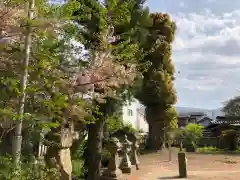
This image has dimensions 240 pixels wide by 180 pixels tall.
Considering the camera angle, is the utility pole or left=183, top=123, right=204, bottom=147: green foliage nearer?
the utility pole

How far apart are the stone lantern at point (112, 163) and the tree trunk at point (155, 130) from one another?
12.1 metres

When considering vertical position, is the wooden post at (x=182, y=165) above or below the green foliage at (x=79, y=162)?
below

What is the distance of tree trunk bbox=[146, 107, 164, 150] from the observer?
22812mm

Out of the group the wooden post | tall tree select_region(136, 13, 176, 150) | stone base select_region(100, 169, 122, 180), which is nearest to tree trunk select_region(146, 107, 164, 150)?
tall tree select_region(136, 13, 176, 150)

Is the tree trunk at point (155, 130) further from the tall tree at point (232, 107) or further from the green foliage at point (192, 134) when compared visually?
the tall tree at point (232, 107)

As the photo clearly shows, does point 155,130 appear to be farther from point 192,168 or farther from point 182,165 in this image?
point 182,165

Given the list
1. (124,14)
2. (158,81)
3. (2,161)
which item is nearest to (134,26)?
(124,14)

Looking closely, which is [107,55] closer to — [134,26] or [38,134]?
[38,134]

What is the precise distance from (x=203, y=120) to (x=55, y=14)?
51008 mm

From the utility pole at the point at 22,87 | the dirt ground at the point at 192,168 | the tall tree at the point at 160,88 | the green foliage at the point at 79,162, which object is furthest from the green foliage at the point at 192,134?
the utility pole at the point at 22,87

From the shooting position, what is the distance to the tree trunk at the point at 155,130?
898 inches

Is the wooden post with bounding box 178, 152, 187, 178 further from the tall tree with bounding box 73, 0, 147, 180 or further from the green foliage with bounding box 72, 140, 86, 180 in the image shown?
the tall tree with bounding box 73, 0, 147, 180

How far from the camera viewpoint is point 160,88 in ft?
72.0

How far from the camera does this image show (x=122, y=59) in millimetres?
5980
